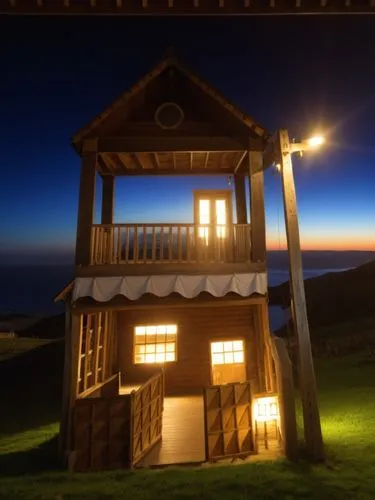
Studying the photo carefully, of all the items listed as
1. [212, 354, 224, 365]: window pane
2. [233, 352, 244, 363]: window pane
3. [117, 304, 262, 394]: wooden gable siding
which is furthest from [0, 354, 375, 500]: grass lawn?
[212, 354, 224, 365]: window pane

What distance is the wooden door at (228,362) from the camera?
1300cm

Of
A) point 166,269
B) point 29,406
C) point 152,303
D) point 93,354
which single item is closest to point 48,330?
point 29,406

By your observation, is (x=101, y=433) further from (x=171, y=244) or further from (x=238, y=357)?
(x=238, y=357)

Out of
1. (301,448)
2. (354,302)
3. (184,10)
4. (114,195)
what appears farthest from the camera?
(354,302)

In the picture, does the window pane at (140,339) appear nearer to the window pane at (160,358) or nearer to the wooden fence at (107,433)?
the window pane at (160,358)

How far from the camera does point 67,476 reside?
22.5 feet

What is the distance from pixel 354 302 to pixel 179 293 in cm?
4502

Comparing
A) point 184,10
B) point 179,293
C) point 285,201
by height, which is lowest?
→ point 179,293

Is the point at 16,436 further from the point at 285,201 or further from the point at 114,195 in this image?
the point at 285,201

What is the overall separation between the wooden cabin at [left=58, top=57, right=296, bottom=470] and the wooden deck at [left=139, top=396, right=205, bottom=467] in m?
0.05

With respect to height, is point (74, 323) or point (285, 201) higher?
point (285, 201)

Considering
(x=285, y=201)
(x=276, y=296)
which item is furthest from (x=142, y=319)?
(x=276, y=296)

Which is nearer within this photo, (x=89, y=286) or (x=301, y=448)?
(x=301, y=448)

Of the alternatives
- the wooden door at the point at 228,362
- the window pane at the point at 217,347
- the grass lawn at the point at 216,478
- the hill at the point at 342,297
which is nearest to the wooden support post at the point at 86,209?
the grass lawn at the point at 216,478
